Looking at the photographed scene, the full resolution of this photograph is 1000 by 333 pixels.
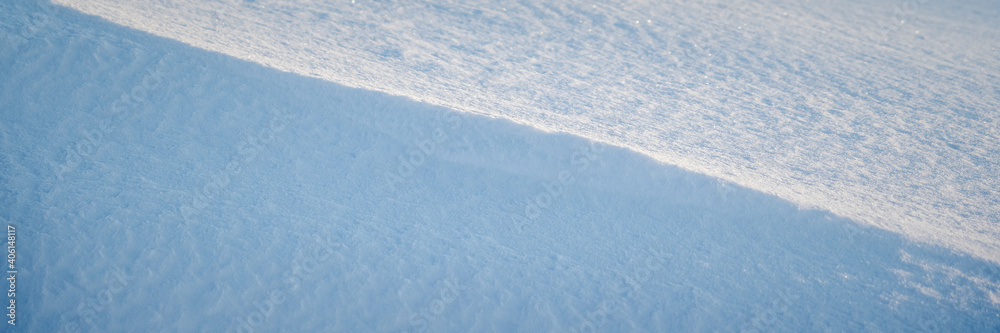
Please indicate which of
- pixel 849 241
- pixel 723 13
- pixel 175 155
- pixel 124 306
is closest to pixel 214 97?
pixel 175 155

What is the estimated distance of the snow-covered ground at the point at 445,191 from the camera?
13.7 feet

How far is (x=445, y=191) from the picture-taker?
16.4 ft

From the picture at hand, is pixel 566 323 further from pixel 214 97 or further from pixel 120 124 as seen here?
pixel 120 124

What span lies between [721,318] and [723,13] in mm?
7113

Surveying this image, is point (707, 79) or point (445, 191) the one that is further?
point (707, 79)

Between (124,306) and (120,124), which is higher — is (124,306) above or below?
below

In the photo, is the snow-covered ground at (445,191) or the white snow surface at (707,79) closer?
the snow-covered ground at (445,191)

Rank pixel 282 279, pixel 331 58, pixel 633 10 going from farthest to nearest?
pixel 633 10
pixel 331 58
pixel 282 279

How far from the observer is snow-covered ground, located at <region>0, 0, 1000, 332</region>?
164 inches

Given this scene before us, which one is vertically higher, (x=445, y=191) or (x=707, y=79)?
(x=707, y=79)

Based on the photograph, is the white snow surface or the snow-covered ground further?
the white snow surface

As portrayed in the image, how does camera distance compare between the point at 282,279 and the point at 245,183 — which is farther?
the point at 245,183

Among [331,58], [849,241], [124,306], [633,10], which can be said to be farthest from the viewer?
[633,10]

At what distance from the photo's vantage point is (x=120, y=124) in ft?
16.6
